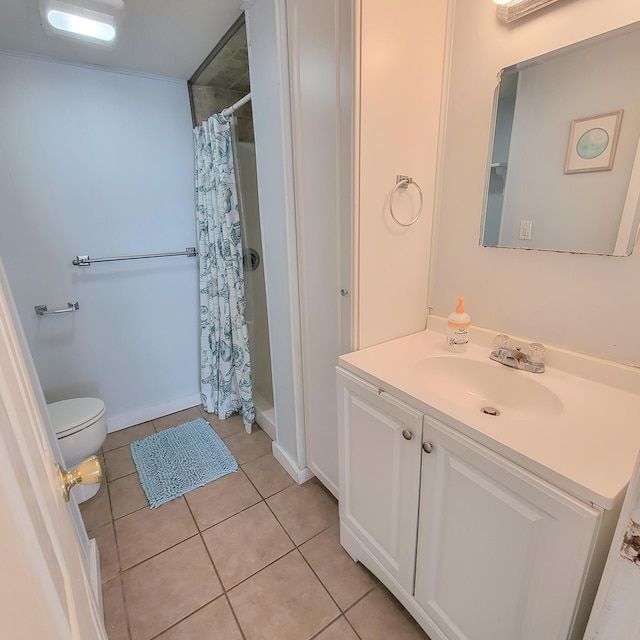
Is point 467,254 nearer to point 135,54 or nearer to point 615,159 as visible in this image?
point 615,159

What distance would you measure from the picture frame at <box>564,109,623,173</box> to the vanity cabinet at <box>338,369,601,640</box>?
2.77ft

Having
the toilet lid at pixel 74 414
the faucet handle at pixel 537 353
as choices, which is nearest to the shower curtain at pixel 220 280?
the toilet lid at pixel 74 414

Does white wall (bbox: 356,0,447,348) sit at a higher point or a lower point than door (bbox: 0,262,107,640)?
higher

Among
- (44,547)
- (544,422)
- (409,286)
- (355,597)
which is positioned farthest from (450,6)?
(355,597)

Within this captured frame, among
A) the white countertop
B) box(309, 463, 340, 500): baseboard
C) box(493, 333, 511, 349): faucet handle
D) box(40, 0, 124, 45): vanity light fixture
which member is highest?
box(40, 0, 124, 45): vanity light fixture

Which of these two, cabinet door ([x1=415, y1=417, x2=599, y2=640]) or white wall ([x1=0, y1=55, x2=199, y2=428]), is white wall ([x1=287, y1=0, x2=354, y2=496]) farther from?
white wall ([x1=0, y1=55, x2=199, y2=428])

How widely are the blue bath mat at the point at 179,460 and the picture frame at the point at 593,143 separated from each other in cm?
202

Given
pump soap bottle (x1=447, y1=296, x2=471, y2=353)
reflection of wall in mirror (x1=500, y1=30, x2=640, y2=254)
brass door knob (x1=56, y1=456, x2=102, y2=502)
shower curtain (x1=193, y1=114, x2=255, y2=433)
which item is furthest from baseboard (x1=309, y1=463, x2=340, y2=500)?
reflection of wall in mirror (x1=500, y1=30, x2=640, y2=254)

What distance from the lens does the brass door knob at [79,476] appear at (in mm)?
639

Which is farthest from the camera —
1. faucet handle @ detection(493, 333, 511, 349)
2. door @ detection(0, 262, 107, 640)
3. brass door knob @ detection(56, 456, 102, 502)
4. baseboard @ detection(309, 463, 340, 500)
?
baseboard @ detection(309, 463, 340, 500)

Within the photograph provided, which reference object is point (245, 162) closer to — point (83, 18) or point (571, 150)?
point (83, 18)

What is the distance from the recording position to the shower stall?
75.1 inches

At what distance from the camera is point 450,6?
1199 mm

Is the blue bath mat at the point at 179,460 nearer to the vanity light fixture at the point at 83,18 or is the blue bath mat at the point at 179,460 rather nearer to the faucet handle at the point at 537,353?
the faucet handle at the point at 537,353
